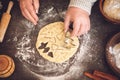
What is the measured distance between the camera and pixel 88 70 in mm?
1399

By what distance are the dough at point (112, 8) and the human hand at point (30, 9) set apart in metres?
0.39

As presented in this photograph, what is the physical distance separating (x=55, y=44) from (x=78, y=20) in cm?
20

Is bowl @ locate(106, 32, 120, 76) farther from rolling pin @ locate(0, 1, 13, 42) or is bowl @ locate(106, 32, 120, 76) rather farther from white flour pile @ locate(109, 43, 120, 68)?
rolling pin @ locate(0, 1, 13, 42)

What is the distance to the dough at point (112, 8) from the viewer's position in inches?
55.1

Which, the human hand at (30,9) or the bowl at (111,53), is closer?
the bowl at (111,53)

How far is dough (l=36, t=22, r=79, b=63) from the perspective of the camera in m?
1.43

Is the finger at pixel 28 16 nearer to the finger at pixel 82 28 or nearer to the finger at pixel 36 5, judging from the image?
the finger at pixel 36 5

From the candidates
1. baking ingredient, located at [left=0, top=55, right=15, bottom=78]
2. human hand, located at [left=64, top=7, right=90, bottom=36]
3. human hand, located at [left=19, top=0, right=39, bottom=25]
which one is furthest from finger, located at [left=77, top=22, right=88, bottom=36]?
baking ingredient, located at [left=0, top=55, right=15, bottom=78]

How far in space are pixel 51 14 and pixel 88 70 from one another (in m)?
0.41

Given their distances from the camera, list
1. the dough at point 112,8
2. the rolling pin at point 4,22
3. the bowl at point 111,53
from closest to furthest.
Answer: the bowl at point 111,53
the dough at point 112,8
the rolling pin at point 4,22

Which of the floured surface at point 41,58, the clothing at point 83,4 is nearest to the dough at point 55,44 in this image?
the floured surface at point 41,58

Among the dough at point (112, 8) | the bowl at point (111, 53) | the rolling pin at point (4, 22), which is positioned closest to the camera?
the bowl at point (111, 53)

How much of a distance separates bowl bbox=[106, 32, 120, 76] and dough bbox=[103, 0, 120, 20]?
0.36ft

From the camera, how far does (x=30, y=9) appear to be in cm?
145
